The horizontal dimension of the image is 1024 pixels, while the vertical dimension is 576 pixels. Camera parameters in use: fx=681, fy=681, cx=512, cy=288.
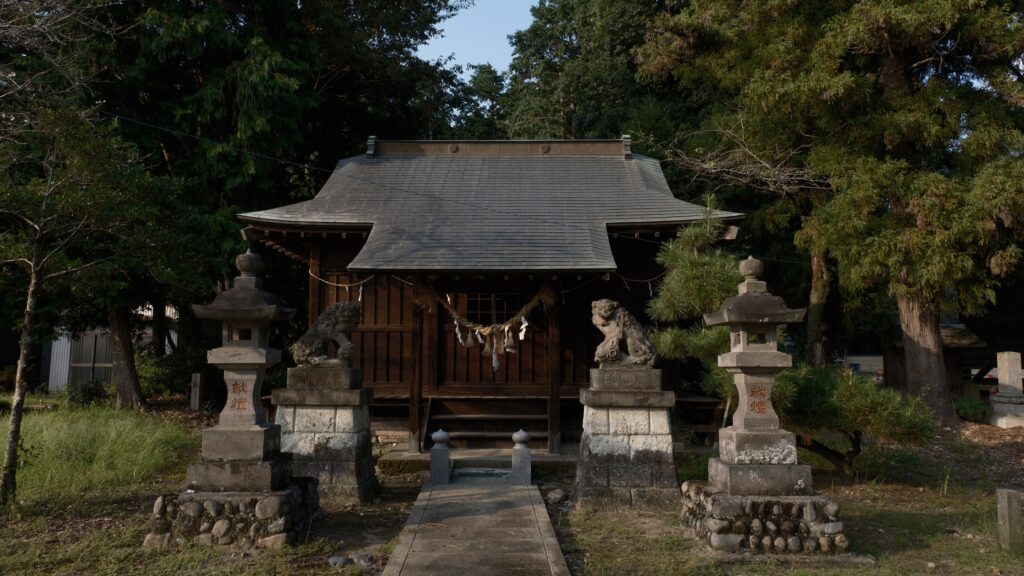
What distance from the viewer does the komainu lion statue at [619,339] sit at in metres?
7.80

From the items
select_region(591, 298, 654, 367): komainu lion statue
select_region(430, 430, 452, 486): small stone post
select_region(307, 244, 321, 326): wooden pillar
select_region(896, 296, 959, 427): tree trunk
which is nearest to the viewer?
select_region(591, 298, 654, 367): komainu lion statue

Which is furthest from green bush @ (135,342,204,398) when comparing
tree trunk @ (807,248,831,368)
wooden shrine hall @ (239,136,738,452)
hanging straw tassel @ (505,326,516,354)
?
tree trunk @ (807,248,831,368)

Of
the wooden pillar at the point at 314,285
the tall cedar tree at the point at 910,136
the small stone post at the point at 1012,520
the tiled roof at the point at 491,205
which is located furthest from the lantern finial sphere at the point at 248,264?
the tall cedar tree at the point at 910,136

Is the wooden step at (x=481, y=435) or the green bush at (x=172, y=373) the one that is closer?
the wooden step at (x=481, y=435)

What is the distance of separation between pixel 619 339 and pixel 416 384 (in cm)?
405

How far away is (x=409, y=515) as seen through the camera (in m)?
7.28

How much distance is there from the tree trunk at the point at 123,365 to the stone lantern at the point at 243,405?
29.6 feet

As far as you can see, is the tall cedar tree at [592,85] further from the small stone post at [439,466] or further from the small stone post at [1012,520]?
the small stone post at [1012,520]

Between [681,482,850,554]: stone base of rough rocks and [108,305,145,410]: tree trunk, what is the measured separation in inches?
493

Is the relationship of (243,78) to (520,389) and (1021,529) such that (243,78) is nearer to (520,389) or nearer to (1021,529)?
(520,389)

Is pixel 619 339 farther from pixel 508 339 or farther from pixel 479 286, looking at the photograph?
pixel 479 286

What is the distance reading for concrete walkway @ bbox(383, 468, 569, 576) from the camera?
215 inches

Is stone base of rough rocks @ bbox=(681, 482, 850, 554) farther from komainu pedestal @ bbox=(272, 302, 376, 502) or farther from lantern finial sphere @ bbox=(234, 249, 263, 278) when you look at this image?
lantern finial sphere @ bbox=(234, 249, 263, 278)

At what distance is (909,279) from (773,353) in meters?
7.73
